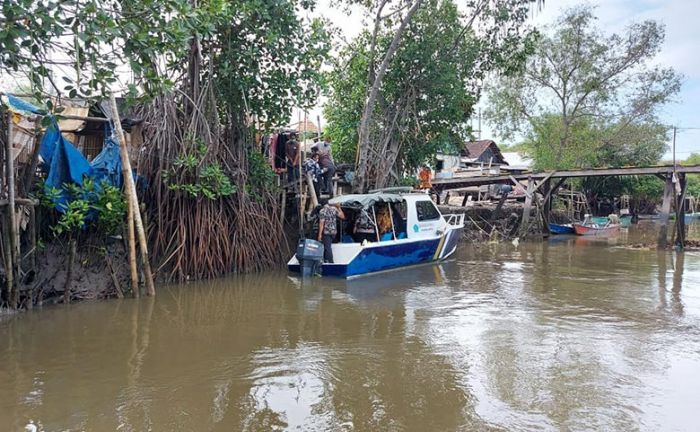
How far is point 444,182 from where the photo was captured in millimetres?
20125

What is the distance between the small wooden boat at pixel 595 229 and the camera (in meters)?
22.0

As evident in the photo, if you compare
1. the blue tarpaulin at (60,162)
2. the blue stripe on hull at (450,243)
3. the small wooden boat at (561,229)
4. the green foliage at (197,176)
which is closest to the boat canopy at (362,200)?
the green foliage at (197,176)

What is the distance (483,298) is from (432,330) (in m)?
2.39

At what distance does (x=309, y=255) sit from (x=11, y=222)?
187 inches

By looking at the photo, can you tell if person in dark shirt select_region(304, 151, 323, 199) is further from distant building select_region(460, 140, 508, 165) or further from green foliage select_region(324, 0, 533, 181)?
distant building select_region(460, 140, 508, 165)

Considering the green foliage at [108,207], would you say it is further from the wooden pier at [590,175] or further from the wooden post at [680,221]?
the wooden post at [680,221]

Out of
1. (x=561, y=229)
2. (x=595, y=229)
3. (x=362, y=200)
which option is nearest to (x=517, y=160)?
(x=595, y=229)

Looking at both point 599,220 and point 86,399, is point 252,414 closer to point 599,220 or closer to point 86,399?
point 86,399

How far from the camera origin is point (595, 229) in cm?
2248

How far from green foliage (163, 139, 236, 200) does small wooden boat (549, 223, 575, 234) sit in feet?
56.0

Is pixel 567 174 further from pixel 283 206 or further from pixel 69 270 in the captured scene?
pixel 69 270

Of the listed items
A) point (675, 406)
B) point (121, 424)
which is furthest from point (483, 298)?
point (121, 424)

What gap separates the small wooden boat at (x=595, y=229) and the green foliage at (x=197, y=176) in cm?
1746

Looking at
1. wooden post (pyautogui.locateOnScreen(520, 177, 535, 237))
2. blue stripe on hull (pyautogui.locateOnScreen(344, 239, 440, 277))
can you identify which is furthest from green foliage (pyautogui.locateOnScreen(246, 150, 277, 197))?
wooden post (pyautogui.locateOnScreen(520, 177, 535, 237))
